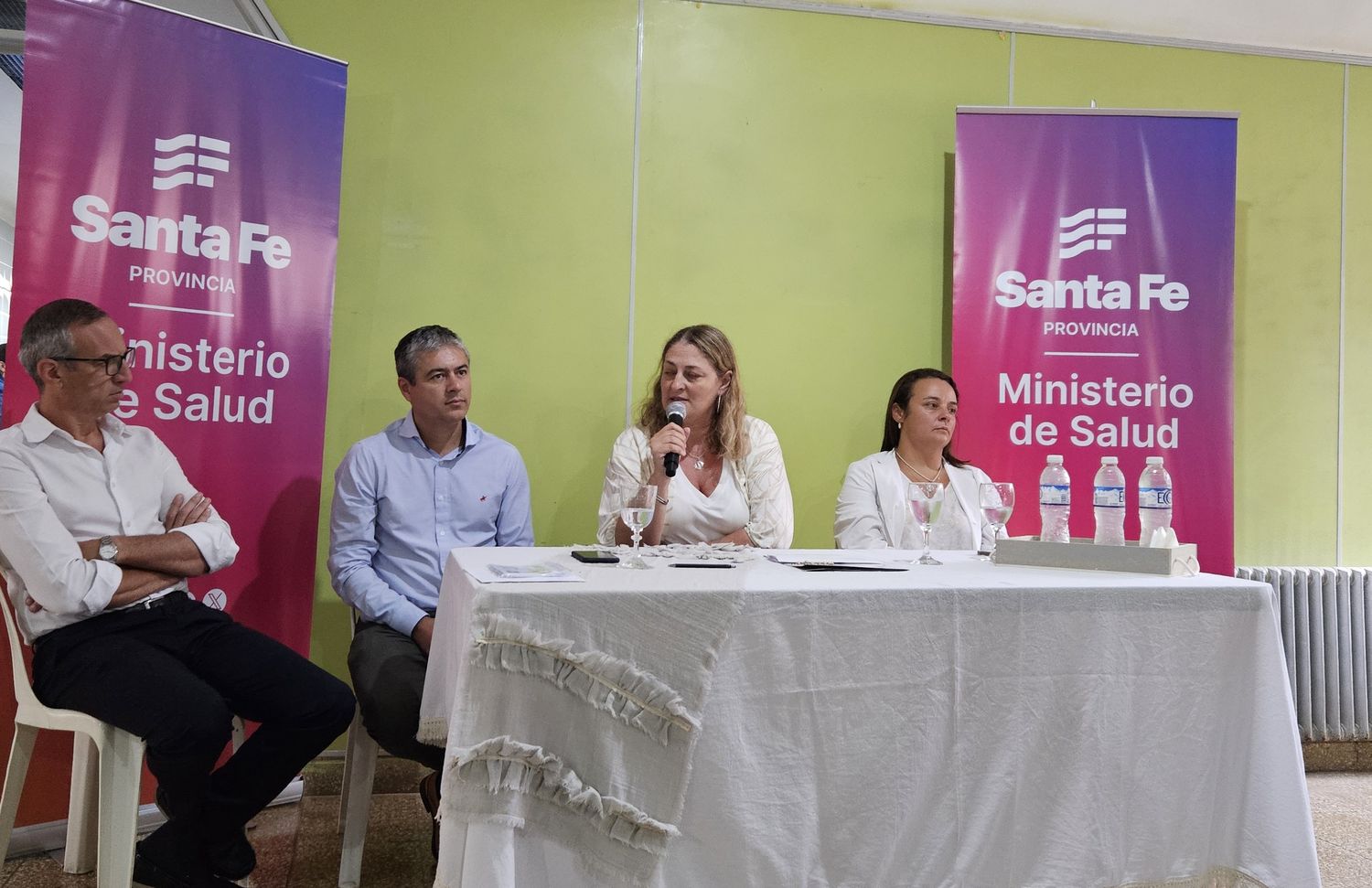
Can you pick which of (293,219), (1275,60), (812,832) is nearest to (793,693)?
(812,832)

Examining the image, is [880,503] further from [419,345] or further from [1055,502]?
[419,345]

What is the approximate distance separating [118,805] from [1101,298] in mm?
3304

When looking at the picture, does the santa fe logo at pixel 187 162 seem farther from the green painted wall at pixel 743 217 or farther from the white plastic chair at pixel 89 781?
the white plastic chair at pixel 89 781

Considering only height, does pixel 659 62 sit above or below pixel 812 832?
above

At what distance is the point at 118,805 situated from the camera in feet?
6.61

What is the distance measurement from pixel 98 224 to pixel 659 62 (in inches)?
75.8

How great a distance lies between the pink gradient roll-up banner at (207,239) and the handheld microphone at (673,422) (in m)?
1.15

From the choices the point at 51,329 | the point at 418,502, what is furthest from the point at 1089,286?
the point at 51,329

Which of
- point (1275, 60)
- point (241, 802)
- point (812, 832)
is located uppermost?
point (1275, 60)

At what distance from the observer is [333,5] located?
134 inches

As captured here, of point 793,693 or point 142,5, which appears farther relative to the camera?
point 142,5

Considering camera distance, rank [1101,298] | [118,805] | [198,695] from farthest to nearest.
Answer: [1101,298], [198,695], [118,805]

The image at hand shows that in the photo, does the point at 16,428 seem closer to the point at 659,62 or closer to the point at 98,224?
the point at 98,224

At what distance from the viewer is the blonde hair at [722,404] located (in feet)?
9.96
